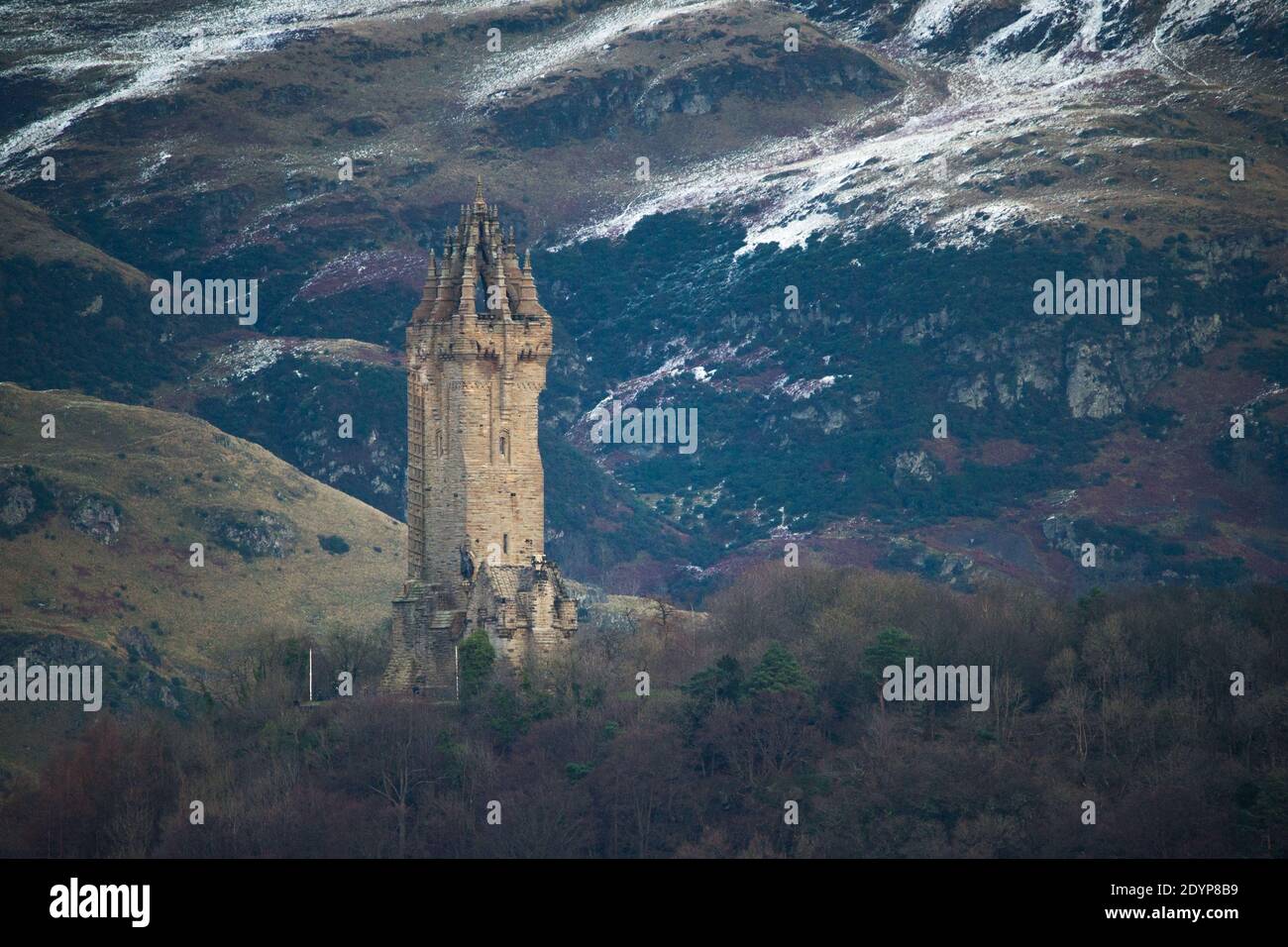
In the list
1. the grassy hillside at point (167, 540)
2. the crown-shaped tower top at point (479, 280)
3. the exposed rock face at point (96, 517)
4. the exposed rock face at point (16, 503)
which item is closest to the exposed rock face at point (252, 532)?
the grassy hillside at point (167, 540)

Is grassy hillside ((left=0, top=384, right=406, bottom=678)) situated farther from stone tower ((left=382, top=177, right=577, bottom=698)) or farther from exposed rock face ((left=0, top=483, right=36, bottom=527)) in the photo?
stone tower ((left=382, top=177, right=577, bottom=698))

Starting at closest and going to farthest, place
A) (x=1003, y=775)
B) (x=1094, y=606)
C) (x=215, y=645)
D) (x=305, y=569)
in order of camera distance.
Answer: (x=1003, y=775), (x=1094, y=606), (x=215, y=645), (x=305, y=569)

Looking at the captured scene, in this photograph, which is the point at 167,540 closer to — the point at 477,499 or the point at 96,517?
the point at 96,517
